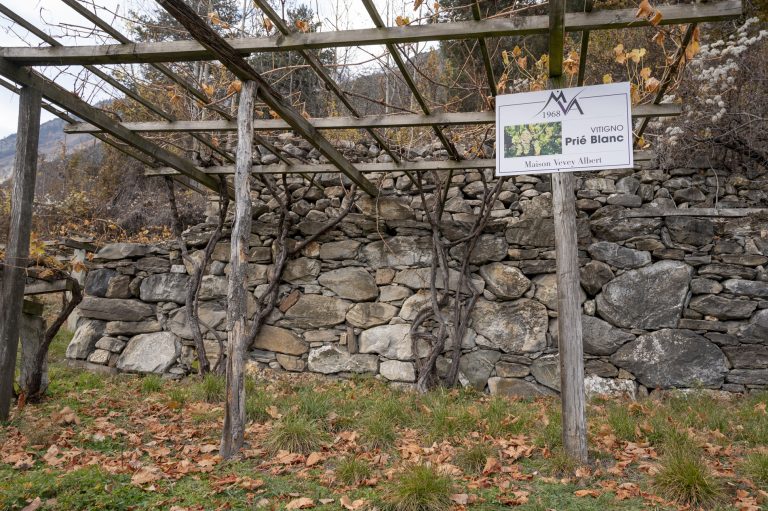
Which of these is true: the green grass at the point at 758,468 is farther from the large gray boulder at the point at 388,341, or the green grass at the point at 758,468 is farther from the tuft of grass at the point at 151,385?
the tuft of grass at the point at 151,385

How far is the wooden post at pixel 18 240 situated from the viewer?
4195mm

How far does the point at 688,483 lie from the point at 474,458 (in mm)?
1196

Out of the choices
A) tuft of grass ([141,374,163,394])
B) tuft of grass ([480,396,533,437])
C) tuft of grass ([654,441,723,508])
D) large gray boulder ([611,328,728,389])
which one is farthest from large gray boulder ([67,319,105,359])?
tuft of grass ([654,441,723,508])

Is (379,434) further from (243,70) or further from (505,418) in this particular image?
(243,70)

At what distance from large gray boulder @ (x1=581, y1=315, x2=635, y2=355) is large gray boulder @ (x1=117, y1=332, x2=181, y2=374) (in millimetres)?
4715

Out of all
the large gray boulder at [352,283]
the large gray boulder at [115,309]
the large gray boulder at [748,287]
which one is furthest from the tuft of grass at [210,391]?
the large gray boulder at [748,287]

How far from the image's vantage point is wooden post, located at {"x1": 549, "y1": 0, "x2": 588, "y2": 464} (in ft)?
11.3

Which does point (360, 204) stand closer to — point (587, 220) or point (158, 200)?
point (587, 220)

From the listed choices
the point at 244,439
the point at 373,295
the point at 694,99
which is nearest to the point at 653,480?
the point at 244,439

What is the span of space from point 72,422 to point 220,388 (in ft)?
4.10

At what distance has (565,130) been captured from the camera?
3.49 meters

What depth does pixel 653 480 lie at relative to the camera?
3059 millimetres

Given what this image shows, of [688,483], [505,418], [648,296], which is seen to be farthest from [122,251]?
[688,483]

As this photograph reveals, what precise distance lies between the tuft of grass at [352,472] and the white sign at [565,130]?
2.09m
